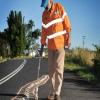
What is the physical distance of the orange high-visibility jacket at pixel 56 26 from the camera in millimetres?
11031

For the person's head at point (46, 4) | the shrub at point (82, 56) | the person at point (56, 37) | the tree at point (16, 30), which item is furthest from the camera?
the shrub at point (82, 56)

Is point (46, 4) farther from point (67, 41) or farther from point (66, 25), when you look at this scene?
point (67, 41)

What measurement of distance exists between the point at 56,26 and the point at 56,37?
237mm

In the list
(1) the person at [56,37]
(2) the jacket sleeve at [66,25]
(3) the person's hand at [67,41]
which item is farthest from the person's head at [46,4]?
(3) the person's hand at [67,41]

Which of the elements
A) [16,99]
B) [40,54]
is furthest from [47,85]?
[16,99]

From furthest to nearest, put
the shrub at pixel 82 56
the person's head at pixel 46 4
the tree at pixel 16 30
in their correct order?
the shrub at pixel 82 56, the tree at pixel 16 30, the person's head at pixel 46 4

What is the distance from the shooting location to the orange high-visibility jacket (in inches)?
434

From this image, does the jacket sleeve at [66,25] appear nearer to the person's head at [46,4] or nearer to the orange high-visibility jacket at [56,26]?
the orange high-visibility jacket at [56,26]

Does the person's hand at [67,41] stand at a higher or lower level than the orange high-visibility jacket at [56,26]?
lower

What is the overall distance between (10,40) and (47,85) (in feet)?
47.7

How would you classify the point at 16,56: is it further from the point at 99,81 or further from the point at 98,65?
the point at 99,81

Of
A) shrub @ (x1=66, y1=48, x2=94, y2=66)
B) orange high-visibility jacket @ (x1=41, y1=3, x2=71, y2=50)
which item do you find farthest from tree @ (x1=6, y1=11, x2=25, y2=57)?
orange high-visibility jacket @ (x1=41, y1=3, x2=71, y2=50)

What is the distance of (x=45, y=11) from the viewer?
11.1 m

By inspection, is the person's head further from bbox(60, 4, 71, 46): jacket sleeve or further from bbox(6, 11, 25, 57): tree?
bbox(6, 11, 25, 57): tree
